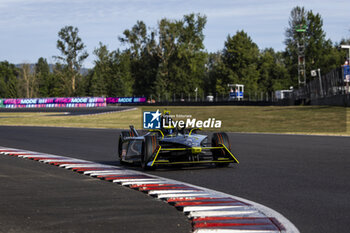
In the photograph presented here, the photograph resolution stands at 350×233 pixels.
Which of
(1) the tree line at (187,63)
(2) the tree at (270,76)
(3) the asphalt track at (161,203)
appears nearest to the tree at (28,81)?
(1) the tree line at (187,63)

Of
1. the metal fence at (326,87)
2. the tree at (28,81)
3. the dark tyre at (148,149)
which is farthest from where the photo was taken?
the tree at (28,81)

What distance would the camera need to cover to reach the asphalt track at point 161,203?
544cm

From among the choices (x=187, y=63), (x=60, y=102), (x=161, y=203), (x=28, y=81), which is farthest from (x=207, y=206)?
(x=28, y=81)

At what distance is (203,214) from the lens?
5.90m

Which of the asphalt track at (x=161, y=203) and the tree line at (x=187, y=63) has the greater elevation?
the tree line at (x=187, y=63)

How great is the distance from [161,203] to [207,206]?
2.32 ft

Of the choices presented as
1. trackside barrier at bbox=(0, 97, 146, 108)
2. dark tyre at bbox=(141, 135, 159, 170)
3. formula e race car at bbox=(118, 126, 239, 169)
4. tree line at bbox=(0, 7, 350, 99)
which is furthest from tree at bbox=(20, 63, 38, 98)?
dark tyre at bbox=(141, 135, 159, 170)

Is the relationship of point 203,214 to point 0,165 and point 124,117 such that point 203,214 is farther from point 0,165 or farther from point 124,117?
point 124,117

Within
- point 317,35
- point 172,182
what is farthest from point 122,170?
point 317,35

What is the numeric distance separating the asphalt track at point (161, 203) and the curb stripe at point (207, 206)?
18cm

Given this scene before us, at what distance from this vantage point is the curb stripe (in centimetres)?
526

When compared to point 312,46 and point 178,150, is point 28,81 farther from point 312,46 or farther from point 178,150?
point 178,150

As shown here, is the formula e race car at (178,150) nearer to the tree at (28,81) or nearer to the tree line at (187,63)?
the tree line at (187,63)

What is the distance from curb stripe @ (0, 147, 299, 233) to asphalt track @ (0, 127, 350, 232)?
0.18m
